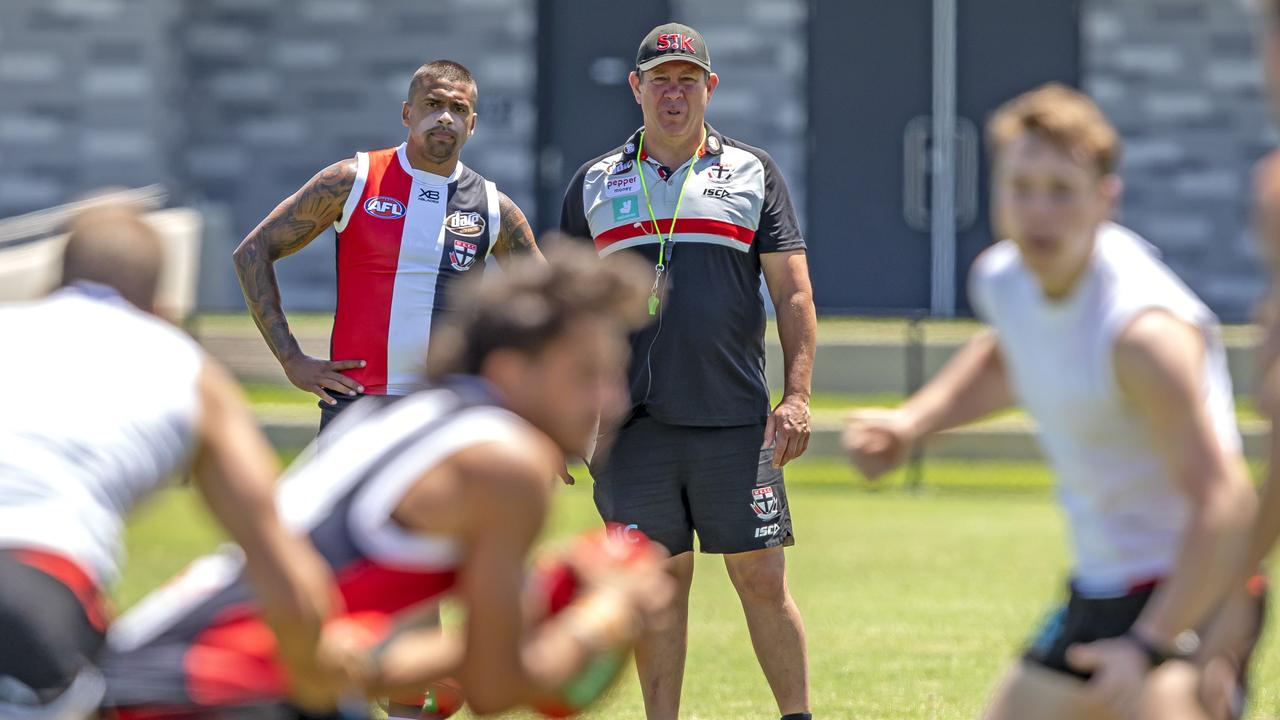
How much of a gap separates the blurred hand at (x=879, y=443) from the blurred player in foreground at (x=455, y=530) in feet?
3.03

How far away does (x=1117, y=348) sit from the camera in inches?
142

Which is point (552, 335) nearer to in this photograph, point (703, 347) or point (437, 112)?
point (703, 347)

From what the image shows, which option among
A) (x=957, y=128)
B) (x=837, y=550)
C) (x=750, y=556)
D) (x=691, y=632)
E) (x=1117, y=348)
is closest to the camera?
(x=1117, y=348)

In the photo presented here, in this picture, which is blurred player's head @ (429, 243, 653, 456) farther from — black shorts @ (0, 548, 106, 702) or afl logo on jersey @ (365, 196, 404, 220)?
afl logo on jersey @ (365, 196, 404, 220)

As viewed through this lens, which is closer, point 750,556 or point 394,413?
point 394,413

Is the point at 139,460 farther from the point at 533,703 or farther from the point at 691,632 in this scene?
the point at 691,632

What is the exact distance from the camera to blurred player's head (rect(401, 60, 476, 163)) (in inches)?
279

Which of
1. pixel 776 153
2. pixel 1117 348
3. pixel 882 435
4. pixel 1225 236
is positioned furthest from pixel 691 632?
pixel 1225 236

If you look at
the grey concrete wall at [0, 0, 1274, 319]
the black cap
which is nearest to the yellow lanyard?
the black cap

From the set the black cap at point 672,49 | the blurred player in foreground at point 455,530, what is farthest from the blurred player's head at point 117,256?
the black cap at point 672,49

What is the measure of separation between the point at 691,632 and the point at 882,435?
502 centimetres

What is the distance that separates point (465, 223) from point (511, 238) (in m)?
0.22

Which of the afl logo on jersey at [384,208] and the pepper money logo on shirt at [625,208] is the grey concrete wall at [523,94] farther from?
the pepper money logo on shirt at [625,208]

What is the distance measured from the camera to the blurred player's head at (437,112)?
7.08 m
